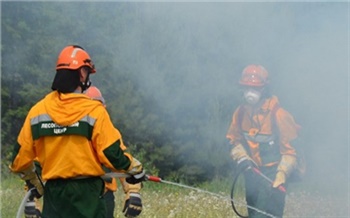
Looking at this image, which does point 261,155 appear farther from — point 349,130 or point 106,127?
point 349,130

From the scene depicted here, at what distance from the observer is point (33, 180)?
5371 mm

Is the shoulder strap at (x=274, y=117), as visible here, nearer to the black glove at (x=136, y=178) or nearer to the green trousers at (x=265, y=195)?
the green trousers at (x=265, y=195)

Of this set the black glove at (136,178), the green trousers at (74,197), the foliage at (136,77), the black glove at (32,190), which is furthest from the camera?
the foliage at (136,77)

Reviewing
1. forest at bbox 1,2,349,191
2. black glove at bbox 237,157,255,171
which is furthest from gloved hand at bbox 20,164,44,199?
forest at bbox 1,2,349,191

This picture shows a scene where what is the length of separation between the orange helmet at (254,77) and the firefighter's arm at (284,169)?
627mm

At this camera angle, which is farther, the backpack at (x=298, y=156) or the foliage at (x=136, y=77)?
the foliage at (x=136, y=77)

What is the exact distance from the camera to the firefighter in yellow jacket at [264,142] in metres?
6.67

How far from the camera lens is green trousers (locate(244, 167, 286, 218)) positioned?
677 cm

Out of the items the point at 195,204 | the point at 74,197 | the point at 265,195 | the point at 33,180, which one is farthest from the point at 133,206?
the point at 195,204

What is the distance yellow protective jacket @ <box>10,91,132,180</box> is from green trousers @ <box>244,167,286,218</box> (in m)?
2.08

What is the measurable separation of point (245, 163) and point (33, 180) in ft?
6.76

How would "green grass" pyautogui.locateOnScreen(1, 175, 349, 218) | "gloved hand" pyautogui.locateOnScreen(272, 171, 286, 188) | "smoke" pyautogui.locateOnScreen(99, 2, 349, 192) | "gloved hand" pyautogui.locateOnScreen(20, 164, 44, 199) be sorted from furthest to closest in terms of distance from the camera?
"smoke" pyautogui.locateOnScreen(99, 2, 349, 192), "green grass" pyautogui.locateOnScreen(1, 175, 349, 218), "gloved hand" pyautogui.locateOnScreen(272, 171, 286, 188), "gloved hand" pyautogui.locateOnScreen(20, 164, 44, 199)

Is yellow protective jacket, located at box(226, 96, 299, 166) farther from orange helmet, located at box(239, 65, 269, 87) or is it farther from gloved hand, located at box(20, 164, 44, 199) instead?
gloved hand, located at box(20, 164, 44, 199)

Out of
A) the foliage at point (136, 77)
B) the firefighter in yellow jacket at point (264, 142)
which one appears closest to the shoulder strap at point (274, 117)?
the firefighter in yellow jacket at point (264, 142)
